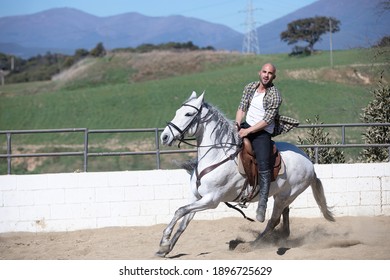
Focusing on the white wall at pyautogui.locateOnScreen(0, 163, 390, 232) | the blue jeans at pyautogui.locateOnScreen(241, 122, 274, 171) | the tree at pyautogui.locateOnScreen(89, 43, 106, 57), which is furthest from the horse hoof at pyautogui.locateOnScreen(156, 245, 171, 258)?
the tree at pyautogui.locateOnScreen(89, 43, 106, 57)

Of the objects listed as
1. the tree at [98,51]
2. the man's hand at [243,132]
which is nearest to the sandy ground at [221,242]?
the man's hand at [243,132]

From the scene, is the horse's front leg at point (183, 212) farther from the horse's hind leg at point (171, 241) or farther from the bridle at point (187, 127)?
the bridle at point (187, 127)

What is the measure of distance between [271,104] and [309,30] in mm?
60636

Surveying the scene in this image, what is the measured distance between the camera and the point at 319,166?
10.3 m

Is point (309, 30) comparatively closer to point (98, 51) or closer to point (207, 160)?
→ point (98, 51)

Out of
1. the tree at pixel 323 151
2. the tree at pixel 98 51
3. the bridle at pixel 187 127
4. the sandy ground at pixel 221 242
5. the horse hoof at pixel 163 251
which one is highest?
the tree at pixel 98 51

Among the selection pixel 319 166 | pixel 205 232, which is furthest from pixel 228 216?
pixel 319 166

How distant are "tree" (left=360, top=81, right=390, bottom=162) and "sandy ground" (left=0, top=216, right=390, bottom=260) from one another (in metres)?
2.22

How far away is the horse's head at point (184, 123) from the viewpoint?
22.0 feet

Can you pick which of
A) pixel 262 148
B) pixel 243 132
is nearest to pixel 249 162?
pixel 262 148

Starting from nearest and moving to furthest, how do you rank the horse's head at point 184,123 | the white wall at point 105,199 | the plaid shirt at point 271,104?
the horse's head at point 184,123, the plaid shirt at point 271,104, the white wall at point 105,199

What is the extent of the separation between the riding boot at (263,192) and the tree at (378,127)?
5.45m

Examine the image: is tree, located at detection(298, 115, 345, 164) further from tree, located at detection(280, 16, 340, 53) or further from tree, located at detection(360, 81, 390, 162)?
tree, located at detection(280, 16, 340, 53)

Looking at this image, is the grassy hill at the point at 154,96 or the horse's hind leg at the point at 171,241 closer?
the horse's hind leg at the point at 171,241
